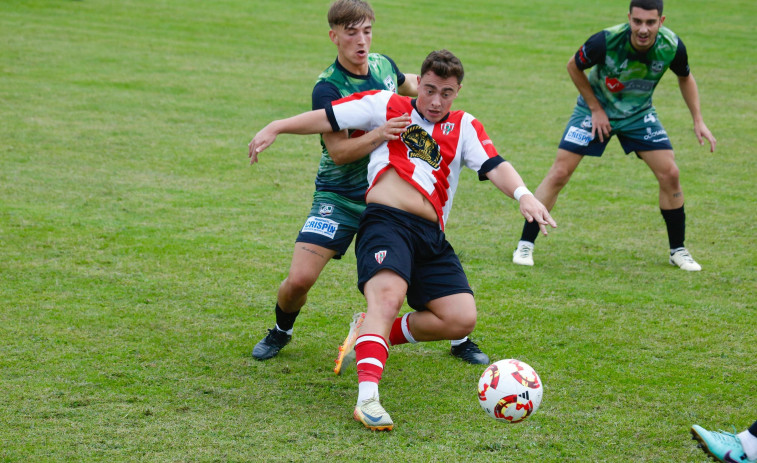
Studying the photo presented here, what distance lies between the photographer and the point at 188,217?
8.45m

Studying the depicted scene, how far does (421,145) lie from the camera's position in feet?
16.2

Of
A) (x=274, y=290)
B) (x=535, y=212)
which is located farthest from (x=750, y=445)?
(x=274, y=290)

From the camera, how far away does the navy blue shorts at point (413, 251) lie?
471 centimetres

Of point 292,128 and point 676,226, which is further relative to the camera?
point 676,226

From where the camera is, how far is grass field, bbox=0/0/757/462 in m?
4.34

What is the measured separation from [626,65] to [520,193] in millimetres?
3285

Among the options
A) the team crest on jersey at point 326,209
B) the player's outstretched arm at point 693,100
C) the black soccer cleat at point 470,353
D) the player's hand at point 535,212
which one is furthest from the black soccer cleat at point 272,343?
the player's outstretched arm at point 693,100

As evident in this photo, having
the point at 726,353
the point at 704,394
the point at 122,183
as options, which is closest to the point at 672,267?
the point at 726,353

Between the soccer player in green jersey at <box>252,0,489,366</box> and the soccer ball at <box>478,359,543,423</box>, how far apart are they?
104cm

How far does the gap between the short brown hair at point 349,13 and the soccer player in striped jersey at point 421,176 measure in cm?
52

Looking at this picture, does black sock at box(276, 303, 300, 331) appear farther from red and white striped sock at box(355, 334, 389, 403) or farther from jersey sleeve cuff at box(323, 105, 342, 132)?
jersey sleeve cuff at box(323, 105, 342, 132)

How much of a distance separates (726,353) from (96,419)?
13.0 feet

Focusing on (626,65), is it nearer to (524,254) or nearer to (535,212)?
(524,254)

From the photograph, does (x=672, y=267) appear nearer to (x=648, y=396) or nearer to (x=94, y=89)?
(x=648, y=396)
